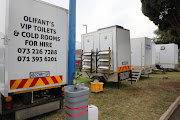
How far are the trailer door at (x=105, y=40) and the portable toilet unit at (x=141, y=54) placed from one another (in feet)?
15.4

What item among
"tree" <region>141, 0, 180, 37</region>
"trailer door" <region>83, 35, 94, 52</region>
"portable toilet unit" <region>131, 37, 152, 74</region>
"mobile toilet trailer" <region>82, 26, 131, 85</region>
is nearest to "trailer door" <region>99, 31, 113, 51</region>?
"mobile toilet trailer" <region>82, 26, 131, 85</region>

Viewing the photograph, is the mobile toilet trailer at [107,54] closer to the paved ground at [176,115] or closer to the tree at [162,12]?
the tree at [162,12]

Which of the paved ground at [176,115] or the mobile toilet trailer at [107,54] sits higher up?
the mobile toilet trailer at [107,54]

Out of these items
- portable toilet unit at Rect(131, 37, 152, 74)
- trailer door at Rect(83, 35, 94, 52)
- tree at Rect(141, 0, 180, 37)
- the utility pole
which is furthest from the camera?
portable toilet unit at Rect(131, 37, 152, 74)

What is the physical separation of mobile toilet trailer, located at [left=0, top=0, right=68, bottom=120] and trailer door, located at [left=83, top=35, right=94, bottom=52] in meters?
4.36

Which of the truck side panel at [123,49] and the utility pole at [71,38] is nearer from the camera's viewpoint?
the utility pole at [71,38]

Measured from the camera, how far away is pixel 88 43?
27.7ft

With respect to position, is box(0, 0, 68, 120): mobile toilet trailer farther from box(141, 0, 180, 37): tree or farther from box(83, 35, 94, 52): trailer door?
box(141, 0, 180, 37): tree

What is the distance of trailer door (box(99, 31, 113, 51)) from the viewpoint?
7184 mm

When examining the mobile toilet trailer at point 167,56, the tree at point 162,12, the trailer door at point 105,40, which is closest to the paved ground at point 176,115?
the trailer door at point 105,40

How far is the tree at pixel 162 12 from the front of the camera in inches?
290

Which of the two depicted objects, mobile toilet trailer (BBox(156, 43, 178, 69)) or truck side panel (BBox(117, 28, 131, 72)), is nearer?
truck side panel (BBox(117, 28, 131, 72))

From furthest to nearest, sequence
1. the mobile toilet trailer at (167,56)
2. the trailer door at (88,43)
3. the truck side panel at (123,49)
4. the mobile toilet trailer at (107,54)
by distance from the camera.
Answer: the mobile toilet trailer at (167,56)
the trailer door at (88,43)
the truck side panel at (123,49)
the mobile toilet trailer at (107,54)

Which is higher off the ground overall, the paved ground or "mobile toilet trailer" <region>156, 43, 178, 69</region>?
"mobile toilet trailer" <region>156, 43, 178, 69</region>
